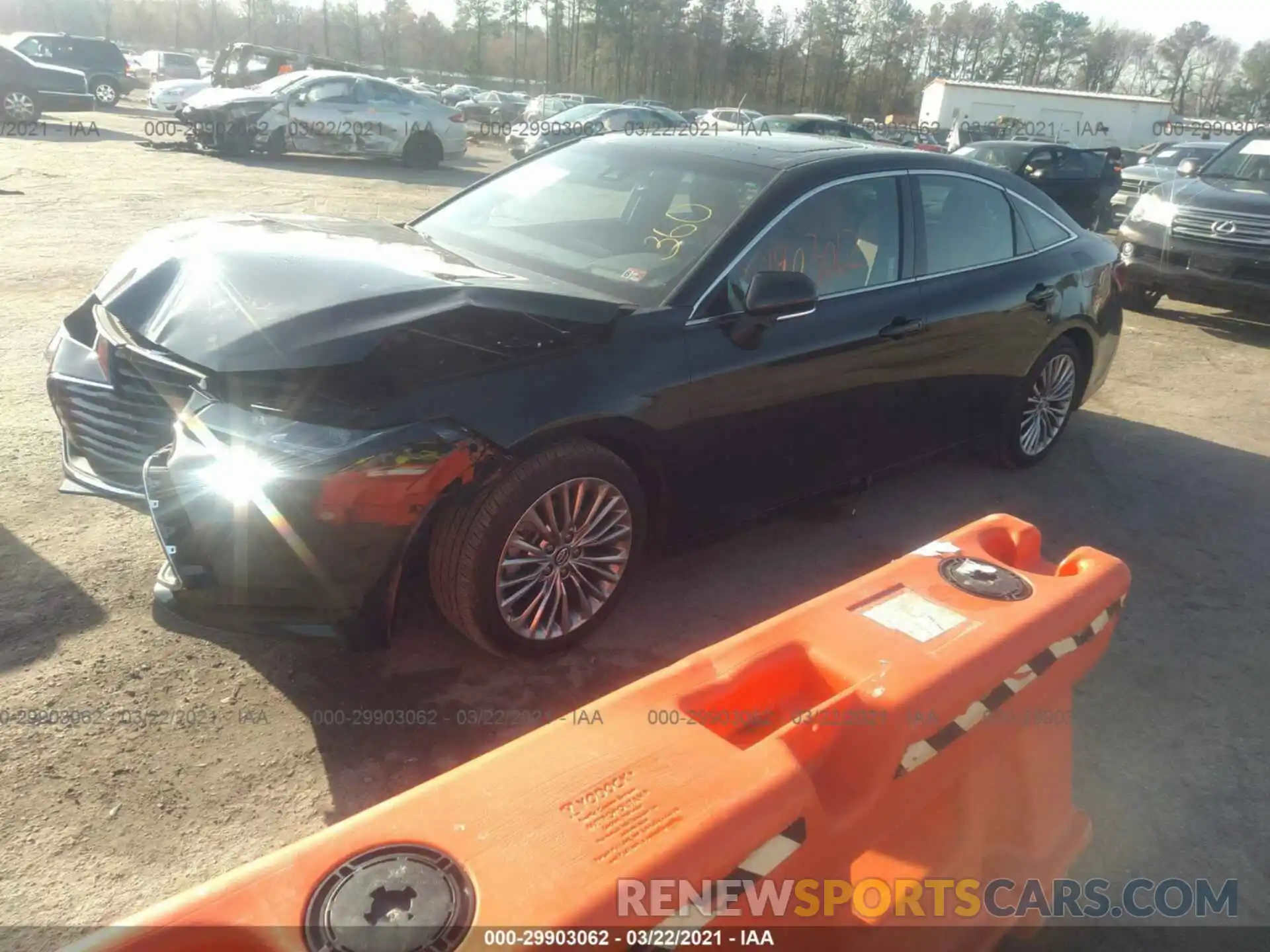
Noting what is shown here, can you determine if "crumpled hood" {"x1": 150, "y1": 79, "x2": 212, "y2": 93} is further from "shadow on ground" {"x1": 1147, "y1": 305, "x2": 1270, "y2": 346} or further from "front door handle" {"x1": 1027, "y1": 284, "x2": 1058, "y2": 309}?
"front door handle" {"x1": 1027, "y1": 284, "x2": 1058, "y2": 309}

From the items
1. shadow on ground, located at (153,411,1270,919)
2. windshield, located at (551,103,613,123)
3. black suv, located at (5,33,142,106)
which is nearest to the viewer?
shadow on ground, located at (153,411,1270,919)

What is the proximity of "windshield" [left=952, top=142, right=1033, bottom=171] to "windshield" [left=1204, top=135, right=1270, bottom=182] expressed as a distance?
482 centimetres

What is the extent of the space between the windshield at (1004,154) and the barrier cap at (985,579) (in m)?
13.9

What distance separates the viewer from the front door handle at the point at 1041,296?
4719mm

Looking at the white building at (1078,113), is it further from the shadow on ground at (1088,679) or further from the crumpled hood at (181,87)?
the shadow on ground at (1088,679)

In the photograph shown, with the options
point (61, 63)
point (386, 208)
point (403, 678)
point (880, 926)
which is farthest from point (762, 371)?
point (61, 63)

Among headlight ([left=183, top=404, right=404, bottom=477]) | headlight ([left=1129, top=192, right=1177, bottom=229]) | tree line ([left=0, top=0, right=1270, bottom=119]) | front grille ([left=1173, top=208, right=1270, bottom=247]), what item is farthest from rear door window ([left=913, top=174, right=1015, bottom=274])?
tree line ([left=0, top=0, right=1270, bottom=119])

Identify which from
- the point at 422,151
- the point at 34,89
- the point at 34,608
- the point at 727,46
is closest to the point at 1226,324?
the point at 34,608

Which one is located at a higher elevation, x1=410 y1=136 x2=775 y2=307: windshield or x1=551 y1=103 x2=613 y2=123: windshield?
x1=551 y1=103 x2=613 y2=123: windshield

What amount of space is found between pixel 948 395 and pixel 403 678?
9.18ft

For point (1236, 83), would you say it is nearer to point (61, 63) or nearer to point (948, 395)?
point (61, 63)

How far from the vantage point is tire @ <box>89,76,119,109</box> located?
26.7 m

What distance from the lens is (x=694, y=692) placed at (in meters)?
1.94

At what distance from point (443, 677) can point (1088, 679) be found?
2.25 m
